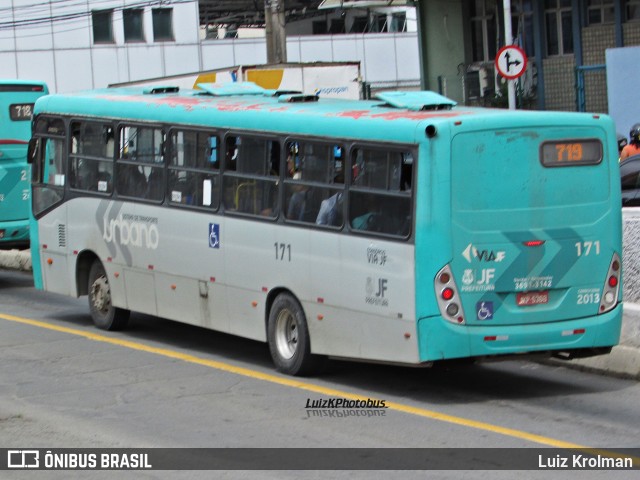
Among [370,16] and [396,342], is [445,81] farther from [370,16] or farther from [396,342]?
[370,16]

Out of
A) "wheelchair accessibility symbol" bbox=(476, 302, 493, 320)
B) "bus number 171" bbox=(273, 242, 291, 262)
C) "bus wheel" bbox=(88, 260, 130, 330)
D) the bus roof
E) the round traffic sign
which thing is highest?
the round traffic sign

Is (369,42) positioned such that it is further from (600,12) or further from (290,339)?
(290,339)

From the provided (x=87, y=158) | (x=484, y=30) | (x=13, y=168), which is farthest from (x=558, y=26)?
(x=87, y=158)

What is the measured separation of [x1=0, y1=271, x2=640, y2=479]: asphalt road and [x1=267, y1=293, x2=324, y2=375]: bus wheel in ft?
0.49

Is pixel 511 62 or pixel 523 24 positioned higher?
pixel 523 24

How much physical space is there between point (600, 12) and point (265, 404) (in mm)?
22469

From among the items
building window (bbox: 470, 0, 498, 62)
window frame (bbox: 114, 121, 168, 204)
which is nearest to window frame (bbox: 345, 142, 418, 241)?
window frame (bbox: 114, 121, 168, 204)

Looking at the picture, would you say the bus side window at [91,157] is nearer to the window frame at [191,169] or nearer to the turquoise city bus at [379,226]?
the turquoise city bus at [379,226]

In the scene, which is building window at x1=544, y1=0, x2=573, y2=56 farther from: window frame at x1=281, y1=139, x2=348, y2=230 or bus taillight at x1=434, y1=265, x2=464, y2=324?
bus taillight at x1=434, y1=265, x2=464, y2=324

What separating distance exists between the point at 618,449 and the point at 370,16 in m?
57.0

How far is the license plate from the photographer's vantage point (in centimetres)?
1053

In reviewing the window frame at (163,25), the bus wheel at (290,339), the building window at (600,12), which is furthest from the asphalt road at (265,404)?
the window frame at (163,25)

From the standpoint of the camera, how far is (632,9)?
98.0ft

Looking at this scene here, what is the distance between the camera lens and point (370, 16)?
6431 cm
